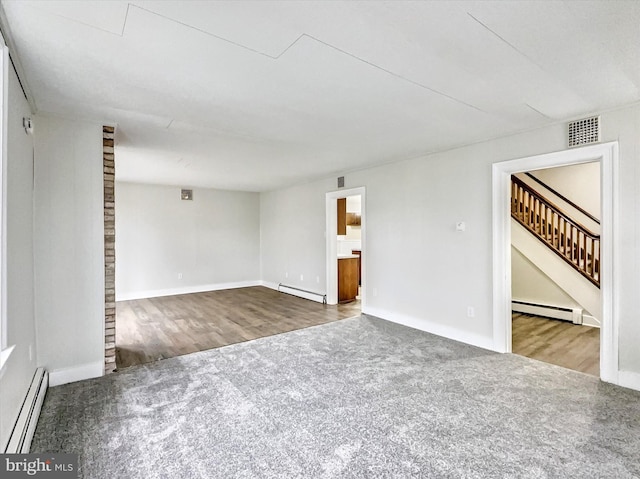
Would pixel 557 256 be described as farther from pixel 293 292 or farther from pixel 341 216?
pixel 293 292

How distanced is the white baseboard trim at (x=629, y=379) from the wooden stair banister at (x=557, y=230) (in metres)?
2.27

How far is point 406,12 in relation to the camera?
152 centimetres

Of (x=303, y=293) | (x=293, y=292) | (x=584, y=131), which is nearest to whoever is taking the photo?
(x=584, y=131)

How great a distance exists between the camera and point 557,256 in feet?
16.3

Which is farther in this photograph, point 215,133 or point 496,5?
point 215,133

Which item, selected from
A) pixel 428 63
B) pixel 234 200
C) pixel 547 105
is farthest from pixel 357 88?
pixel 234 200

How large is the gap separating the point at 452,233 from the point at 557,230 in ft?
7.92

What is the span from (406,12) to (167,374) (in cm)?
329

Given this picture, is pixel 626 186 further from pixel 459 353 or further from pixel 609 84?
pixel 459 353

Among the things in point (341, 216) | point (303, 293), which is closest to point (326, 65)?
point (341, 216)

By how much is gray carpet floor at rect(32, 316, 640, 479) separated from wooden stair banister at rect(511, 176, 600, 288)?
2.51 m

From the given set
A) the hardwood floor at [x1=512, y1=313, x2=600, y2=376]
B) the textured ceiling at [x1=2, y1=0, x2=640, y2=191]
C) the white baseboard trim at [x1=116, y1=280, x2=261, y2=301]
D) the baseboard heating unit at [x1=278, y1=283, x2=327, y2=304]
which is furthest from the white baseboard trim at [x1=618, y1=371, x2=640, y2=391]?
the white baseboard trim at [x1=116, y1=280, x2=261, y2=301]

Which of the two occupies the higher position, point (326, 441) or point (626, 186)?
point (626, 186)

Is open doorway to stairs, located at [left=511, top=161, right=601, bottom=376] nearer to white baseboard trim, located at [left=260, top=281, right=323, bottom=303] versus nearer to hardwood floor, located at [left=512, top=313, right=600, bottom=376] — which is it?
hardwood floor, located at [left=512, top=313, right=600, bottom=376]
